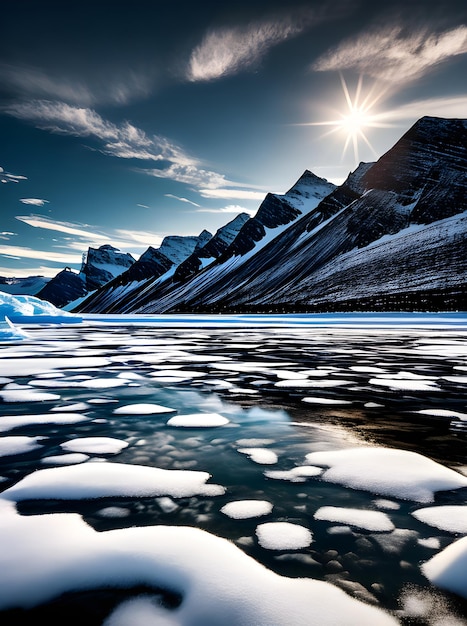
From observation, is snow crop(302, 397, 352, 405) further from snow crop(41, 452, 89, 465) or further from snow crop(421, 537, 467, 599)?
snow crop(421, 537, 467, 599)

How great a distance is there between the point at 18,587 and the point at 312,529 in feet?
4.05

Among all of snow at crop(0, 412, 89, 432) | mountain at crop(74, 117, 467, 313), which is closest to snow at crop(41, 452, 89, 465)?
snow at crop(0, 412, 89, 432)

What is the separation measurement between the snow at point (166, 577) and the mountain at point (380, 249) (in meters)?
64.7

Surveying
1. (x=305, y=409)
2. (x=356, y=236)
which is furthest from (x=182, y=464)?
(x=356, y=236)

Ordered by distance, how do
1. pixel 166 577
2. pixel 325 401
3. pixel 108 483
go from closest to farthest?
pixel 166 577, pixel 108 483, pixel 325 401

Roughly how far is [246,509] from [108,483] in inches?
34.4

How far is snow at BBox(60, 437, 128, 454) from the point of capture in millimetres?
3062

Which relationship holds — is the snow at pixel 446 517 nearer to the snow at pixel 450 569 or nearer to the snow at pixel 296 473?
the snow at pixel 450 569

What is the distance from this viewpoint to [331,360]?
862 cm

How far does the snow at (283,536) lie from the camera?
1811mm

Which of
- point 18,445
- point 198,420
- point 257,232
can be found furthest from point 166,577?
point 257,232

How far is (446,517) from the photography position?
206cm

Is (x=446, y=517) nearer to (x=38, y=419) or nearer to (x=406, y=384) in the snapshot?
(x=38, y=419)

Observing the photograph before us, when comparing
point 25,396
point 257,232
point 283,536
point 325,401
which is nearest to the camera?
point 283,536
